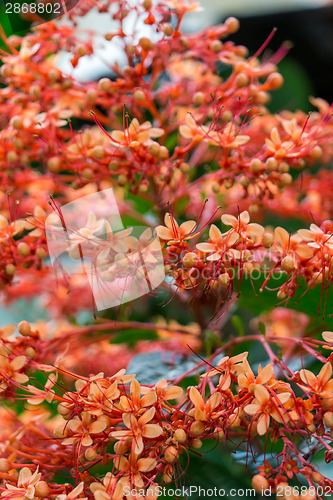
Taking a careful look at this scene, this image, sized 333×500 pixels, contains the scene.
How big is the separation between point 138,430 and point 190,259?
7.9 inches

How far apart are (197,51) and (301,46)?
2.72 feet

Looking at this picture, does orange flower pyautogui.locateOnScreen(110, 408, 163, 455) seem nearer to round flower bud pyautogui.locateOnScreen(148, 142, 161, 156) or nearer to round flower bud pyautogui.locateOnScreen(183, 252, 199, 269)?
round flower bud pyautogui.locateOnScreen(183, 252, 199, 269)

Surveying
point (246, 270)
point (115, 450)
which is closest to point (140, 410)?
point (115, 450)

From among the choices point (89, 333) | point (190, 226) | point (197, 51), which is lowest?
point (89, 333)

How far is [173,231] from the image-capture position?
0.64m

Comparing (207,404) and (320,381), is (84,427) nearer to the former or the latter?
(207,404)

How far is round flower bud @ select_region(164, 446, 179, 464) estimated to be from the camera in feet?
1.77

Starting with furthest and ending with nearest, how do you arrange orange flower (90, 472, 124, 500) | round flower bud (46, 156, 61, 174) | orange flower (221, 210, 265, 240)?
round flower bud (46, 156, 61, 174) → orange flower (221, 210, 265, 240) → orange flower (90, 472, 124, 500)

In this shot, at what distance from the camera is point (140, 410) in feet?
1.84

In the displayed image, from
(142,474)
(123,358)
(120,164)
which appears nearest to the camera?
(142,474)

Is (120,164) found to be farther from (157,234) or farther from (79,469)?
(79,469)

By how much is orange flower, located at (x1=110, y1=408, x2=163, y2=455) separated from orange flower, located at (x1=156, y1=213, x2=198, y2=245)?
208 millimetres

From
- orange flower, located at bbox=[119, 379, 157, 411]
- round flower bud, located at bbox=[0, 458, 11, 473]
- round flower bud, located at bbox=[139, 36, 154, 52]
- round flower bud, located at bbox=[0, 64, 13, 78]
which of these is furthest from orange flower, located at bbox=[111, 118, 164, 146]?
round flower bud, located at bbox=[0, 458, 11, 473]

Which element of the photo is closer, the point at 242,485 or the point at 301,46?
the point at 242,485
